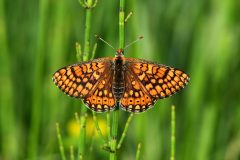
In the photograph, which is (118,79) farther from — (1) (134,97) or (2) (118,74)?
(1) (134,97)

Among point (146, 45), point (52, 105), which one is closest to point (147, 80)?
point (146, 45)

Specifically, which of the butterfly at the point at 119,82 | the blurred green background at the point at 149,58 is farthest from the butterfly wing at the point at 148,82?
the blurred green background at the point at 149,58

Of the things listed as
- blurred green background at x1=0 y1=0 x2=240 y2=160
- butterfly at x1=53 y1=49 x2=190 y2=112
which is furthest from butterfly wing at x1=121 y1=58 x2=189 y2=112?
blurred green background at x1=0 y1=0 x2=240 y2=160

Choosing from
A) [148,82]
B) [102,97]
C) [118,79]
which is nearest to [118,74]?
[118,79]

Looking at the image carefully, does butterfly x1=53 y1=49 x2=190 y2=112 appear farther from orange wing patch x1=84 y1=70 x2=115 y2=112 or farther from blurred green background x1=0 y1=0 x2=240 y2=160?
blurred green background x1=0 y1=0 x2=240 y2=160

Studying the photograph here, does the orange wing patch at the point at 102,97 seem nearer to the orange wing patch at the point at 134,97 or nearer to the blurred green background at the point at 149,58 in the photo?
the orange wing patch at the point at 134,97

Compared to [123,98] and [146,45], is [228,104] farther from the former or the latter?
[123,98]
